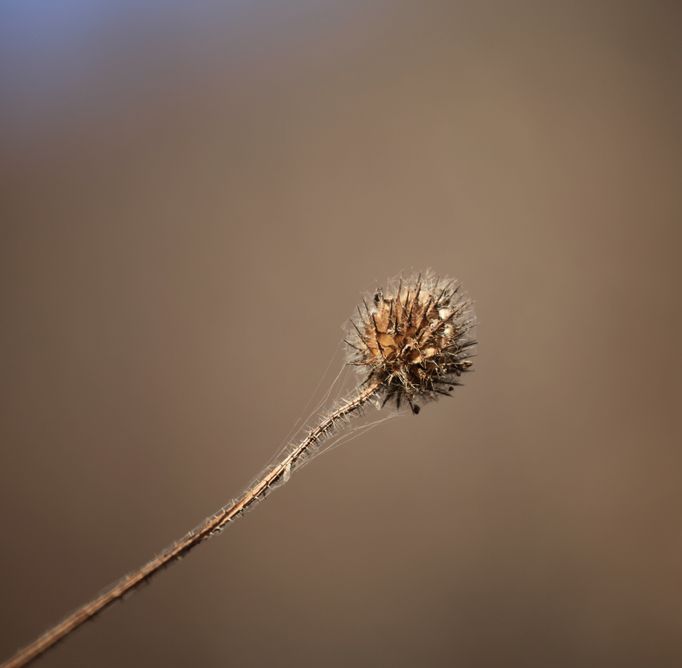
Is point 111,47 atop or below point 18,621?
atop

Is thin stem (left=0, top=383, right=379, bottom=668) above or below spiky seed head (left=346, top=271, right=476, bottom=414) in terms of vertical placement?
below

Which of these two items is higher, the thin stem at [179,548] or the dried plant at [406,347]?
the dried plant at [406,347]

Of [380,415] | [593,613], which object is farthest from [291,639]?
[593,613]

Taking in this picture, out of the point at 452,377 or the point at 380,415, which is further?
the point at 380,415

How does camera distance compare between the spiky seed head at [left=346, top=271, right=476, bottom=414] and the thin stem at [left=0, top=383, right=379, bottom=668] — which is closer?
the thin stem at [left=0, top=383, right=379, bottom=668]

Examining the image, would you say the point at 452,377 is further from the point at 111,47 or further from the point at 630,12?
the point at 630,12

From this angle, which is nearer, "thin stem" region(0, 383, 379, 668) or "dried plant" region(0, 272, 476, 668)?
"thin stem" region(0, 383, 379, 668)
